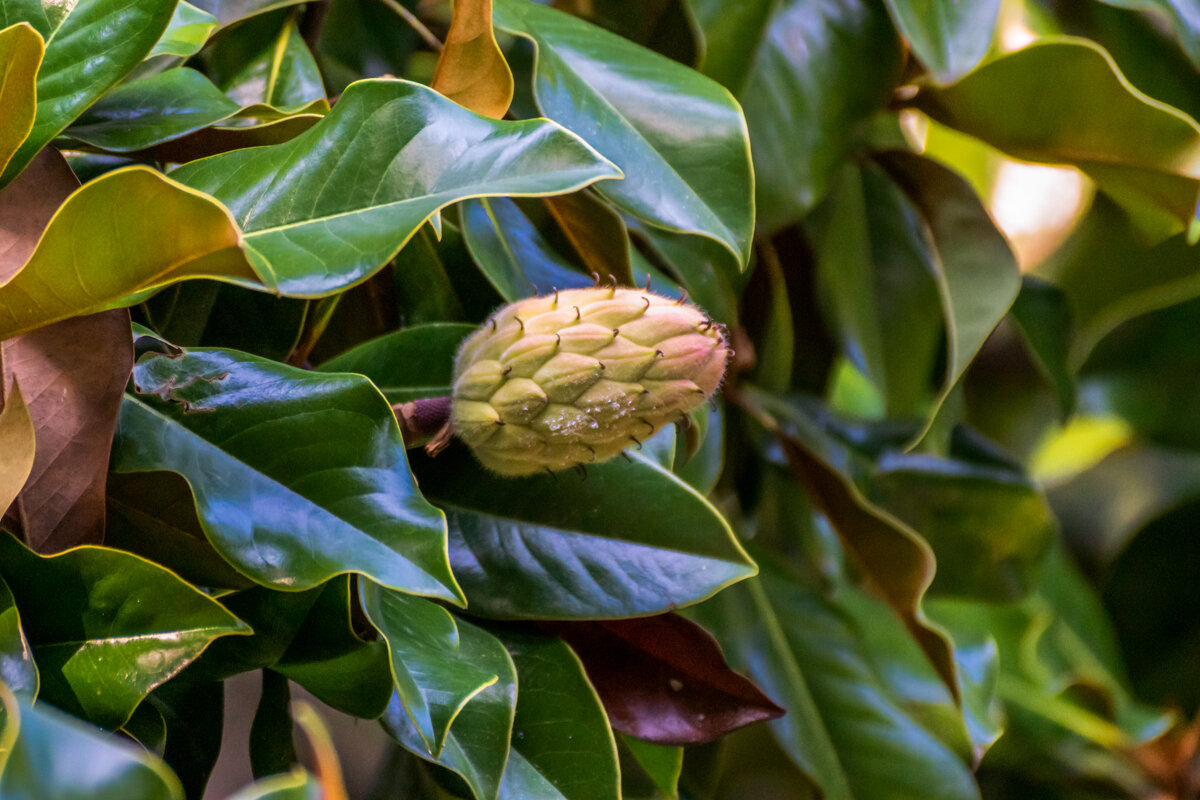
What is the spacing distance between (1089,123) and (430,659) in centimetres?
62

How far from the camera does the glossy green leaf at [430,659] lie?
1.16 ft

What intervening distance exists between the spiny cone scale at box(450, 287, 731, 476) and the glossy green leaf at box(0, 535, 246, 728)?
0.14m

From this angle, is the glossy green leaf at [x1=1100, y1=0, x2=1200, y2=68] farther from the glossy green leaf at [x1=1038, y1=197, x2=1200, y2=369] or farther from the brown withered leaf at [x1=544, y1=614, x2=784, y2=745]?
the brown withered leaf at [x1=544, y1=614, x2=784, y2=745]

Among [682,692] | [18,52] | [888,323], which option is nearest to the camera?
[18,52]

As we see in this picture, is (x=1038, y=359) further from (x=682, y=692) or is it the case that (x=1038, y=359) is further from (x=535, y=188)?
(x=535, y=188)

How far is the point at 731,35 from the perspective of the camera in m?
0.70

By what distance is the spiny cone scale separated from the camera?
389mm

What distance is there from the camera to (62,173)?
1.24 ft

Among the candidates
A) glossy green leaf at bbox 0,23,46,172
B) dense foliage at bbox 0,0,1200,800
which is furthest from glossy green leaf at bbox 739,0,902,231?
glossy green leaf at bbox 0,23,46,172

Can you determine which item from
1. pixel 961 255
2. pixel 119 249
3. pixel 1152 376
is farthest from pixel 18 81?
pixel 1152 376

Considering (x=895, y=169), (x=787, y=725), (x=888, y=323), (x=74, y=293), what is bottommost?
(x=787, y=725)

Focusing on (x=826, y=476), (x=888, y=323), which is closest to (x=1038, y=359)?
(x=888, y=323)

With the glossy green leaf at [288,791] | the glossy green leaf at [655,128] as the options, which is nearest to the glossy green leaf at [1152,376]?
the glossy green leaf at [655,128]

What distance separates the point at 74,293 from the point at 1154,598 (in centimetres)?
150
